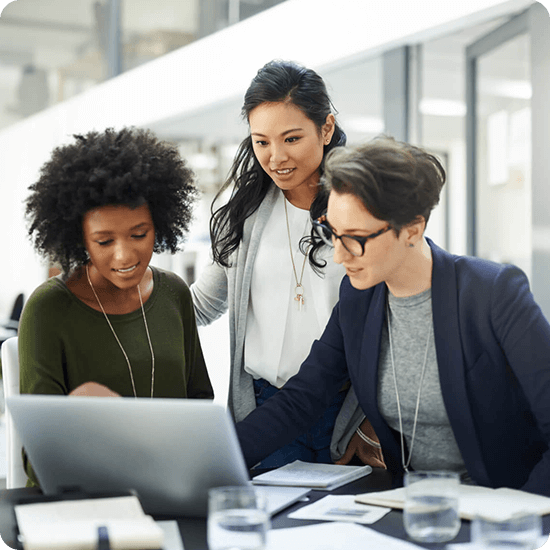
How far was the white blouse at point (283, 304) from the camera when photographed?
2.08m

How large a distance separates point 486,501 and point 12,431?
3.49 ft

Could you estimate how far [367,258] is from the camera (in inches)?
61.2

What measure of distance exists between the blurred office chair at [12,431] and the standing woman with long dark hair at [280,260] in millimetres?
624

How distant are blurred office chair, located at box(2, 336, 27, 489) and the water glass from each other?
1060mm

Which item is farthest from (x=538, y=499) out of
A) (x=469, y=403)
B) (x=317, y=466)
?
(x=317, y=466)

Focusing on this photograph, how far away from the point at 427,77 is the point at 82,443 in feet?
13.0

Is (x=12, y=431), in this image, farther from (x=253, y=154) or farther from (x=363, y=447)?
(x=253, y=154)

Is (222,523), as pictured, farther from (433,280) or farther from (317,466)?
(433,280)

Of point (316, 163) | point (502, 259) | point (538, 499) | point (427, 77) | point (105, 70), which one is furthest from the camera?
point (105, 70)

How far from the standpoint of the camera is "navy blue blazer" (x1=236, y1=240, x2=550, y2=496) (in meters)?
1.55

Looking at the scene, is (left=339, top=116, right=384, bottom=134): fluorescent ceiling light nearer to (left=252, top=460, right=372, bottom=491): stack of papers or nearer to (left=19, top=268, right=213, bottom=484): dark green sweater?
(left=19, top=268, right=213, bottom=484): dark green sweater

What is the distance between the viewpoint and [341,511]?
1.32 metres

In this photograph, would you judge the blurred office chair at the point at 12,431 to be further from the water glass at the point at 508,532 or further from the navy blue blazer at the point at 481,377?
the water glass at the point at 508,532

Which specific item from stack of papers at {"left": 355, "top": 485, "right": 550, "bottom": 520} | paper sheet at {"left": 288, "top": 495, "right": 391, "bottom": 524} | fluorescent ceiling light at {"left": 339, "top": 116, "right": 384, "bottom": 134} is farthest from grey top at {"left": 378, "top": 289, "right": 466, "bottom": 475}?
fluorescent ceiling light at {"left": 339, "top": 116, "right": 384, "bottom": 134}
